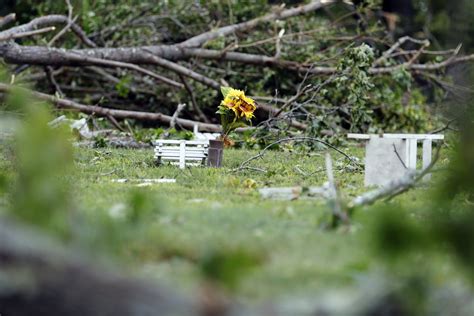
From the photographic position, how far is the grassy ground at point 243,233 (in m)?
2.35

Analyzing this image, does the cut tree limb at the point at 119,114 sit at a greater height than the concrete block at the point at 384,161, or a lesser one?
lesser

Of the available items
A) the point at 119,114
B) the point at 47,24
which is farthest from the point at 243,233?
the point at 47,24

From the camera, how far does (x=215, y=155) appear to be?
619 cm

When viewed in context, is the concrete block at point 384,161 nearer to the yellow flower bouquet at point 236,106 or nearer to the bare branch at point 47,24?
the yellow flower bouquet at point 236,106

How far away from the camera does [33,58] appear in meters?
8.56

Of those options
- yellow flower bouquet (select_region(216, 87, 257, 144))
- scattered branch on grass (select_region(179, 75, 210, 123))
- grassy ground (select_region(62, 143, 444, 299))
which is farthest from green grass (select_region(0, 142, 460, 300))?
scattered branch on grass (select_region(179, 75, 210, 123))

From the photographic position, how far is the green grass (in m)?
2.33

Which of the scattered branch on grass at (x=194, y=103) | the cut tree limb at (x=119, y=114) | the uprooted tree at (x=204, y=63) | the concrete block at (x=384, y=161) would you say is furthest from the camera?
the scattered branch on grass at (x=194, y=103)

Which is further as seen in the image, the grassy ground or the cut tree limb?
the cut tree limb

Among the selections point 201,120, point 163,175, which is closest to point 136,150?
point 163,175

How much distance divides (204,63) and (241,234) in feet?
23.4

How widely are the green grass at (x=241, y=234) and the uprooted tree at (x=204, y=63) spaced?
343 cm

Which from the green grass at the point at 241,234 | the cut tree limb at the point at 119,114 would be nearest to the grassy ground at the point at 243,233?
the green grass at the point at 241,234

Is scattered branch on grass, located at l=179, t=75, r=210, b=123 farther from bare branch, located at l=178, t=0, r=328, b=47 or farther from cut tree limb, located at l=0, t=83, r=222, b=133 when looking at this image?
cut tree limb, located at l=0, t=83, r=222, b=133
